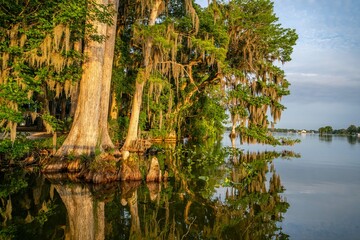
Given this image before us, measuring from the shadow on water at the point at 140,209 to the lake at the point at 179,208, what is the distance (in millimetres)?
15

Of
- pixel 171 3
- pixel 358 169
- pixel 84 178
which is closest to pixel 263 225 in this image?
pixel 84 178

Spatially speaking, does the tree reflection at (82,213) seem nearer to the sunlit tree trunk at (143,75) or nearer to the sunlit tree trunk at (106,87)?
the sunlit tree trunk at (106,87)

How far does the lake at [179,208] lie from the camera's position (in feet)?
16.7

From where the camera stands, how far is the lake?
508cm

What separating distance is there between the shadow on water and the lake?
0.01 m

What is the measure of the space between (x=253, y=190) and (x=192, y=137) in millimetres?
22537

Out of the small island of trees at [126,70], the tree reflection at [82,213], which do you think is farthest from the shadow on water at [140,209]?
the small island of trees at [126,70]

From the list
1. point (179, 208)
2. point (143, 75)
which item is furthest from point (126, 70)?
point (179, 208)

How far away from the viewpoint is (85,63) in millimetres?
10633

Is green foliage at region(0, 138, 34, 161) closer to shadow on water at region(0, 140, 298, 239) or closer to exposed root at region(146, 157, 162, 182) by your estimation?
shadow on water at region(0, 140, 298, 239)

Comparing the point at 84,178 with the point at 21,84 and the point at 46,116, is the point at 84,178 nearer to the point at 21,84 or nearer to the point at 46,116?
the point at 46,116

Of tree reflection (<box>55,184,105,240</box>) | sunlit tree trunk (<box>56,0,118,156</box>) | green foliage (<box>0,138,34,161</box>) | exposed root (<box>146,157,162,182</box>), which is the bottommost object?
Answer: tree reflection (<box>55,184,105,240</box>)

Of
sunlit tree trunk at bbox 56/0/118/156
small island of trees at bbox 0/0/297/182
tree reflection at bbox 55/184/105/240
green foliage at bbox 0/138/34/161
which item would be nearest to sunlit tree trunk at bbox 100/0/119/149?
small island of trees at bbox 0/0/297/182

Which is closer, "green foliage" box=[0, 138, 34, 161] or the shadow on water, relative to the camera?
the shadow on water
